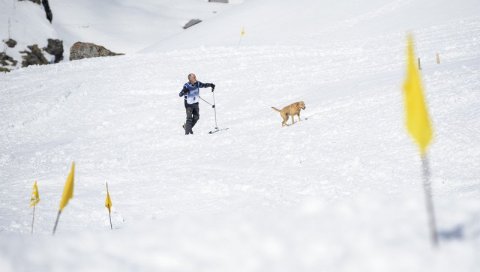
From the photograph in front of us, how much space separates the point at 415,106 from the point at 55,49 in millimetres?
51606

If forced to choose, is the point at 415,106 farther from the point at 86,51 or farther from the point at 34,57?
the point at 34,57

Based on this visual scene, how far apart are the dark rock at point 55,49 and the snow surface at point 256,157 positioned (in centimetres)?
2173

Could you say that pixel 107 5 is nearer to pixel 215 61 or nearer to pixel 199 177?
pixel 215 61

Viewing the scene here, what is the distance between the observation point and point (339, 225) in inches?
86.4

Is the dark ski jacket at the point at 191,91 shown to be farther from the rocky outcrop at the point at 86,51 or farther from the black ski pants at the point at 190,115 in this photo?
the rocky outcrop at the point at 86,51

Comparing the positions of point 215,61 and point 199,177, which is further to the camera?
point 215,61

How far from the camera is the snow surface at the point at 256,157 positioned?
2.06 meters

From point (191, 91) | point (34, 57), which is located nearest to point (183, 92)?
point (191, 91)

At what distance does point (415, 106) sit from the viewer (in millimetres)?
1629

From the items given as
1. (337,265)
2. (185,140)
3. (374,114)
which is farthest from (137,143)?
(337,265)

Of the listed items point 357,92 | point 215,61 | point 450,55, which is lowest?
point 357,92

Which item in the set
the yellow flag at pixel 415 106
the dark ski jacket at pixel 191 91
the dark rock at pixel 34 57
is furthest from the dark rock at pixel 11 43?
the yellow flag at pixel 415 106

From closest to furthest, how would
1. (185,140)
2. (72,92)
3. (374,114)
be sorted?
(374,114) < (185,140) < (72,92)

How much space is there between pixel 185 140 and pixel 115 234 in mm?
9623
